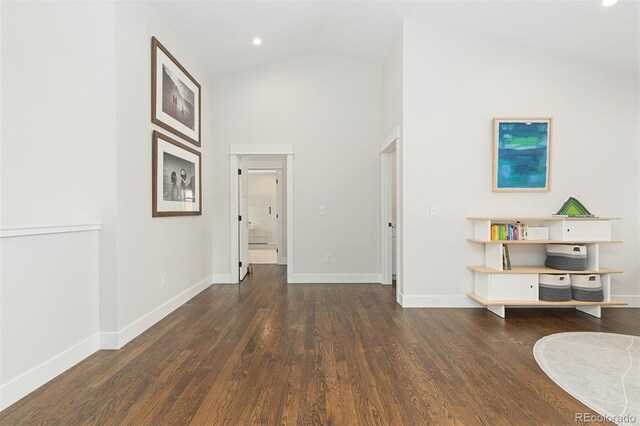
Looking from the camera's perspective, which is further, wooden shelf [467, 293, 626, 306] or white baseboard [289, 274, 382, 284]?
white baseboard [289, 274, 382, 284]

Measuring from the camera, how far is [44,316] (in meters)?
2.06

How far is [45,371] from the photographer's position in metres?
2.03

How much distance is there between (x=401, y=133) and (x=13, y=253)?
352 centimetres

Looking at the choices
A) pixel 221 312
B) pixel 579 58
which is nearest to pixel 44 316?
pixel 221 312

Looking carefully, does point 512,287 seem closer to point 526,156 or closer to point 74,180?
point 526,156

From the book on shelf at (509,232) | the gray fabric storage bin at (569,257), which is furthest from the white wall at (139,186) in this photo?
the gray fabric storage bin at (569,257)

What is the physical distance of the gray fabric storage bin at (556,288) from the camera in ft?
10.7

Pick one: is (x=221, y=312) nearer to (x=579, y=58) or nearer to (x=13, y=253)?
(x=13, y=253)

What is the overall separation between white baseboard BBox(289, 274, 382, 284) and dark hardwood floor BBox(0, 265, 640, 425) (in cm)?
142

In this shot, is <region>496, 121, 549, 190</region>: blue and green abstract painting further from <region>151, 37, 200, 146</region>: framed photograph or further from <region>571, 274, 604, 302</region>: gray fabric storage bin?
<region>151, 37, 200, 146</region>: framed photograph

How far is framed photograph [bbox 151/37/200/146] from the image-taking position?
3.11 meters

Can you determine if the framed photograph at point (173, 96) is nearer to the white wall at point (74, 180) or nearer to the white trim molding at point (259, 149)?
the white wall at point (74, 180)

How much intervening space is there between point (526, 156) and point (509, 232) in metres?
0.92

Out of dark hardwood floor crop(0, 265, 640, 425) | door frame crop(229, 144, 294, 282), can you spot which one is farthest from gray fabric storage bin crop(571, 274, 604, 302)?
door frame crop(229, 144, 294, 282)
